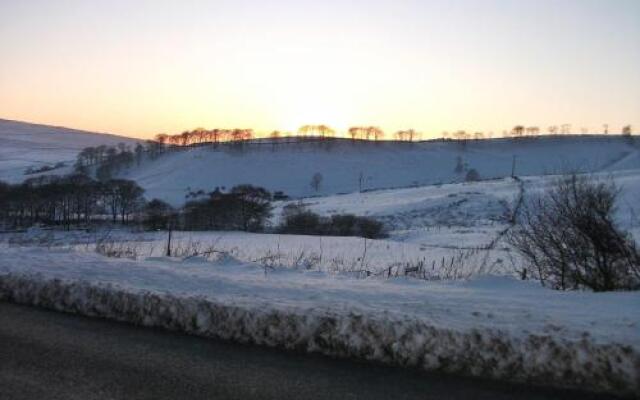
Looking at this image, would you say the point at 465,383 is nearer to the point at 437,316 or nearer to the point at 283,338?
the point at 437,316

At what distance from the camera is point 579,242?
34.1 ft

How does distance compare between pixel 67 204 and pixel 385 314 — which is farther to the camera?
pixel 67 204

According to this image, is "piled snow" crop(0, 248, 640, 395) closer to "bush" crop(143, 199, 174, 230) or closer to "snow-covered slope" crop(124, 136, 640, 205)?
"bush" crop(143, 199, 174, 230)

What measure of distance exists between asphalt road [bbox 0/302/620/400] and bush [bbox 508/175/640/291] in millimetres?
5216

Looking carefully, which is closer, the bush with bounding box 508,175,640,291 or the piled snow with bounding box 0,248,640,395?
the piled snow with bounding box 0,248,640,395

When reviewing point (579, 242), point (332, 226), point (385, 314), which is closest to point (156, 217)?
point (332, 226)

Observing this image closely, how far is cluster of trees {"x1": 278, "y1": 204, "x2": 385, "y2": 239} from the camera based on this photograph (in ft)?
217

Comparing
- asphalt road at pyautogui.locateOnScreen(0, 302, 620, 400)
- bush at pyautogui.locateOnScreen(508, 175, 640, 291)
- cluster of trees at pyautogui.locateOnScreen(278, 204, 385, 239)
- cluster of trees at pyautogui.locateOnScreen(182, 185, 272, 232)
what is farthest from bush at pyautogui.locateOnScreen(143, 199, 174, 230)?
asphalt road at pyautogui.locateOnScreen(0, 302, 620, 400)

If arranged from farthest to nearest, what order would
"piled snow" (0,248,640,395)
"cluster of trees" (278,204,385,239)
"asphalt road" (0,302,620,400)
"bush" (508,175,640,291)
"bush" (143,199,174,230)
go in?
"bush" (143,199,174,230)
"cluster of trees" (278,204,385,239)
"bush" (508,175,640,291)
"piled snow" (0,248,640,395)
"asphalt road" (0,302,620,400)

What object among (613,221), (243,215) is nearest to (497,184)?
(243,215)

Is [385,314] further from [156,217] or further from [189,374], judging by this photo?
[156,217]

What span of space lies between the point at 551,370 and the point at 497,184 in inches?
4160

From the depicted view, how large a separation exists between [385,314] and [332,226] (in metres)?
61.1

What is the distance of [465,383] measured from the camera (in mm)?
5469
